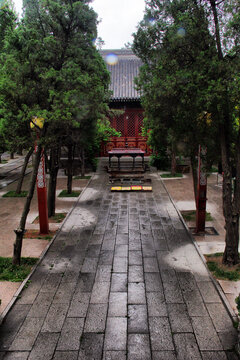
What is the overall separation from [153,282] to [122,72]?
871 inches

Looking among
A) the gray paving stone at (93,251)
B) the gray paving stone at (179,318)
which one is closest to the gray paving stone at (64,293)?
the gray paving stone at (93,251)

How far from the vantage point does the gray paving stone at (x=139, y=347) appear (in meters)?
4.05

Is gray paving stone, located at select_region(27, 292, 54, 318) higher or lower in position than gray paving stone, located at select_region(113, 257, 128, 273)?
lower

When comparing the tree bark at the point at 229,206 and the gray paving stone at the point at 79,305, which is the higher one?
A: the tree bark at the point at 229,206

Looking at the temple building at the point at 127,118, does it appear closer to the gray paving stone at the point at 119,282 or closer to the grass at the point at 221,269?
the grass at the point at 221,269

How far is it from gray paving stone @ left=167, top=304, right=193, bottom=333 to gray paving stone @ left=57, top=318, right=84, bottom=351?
4.99ft

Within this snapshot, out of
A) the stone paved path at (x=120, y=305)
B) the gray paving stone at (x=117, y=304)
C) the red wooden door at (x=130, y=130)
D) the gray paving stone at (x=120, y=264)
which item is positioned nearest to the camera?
the stone paved path at (x=120, y=305)

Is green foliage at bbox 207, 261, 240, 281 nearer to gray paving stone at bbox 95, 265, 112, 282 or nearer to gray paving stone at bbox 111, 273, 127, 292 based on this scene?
gray paving stone at bbox 111, 273, 127, 292

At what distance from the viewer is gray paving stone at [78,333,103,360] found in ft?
13.3

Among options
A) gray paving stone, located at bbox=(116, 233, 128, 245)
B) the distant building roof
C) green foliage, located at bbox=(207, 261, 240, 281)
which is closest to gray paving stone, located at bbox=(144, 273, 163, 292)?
green foliage, located at bbox=(207, 261, 240, 281)

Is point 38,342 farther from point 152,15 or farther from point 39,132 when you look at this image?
point 152,15

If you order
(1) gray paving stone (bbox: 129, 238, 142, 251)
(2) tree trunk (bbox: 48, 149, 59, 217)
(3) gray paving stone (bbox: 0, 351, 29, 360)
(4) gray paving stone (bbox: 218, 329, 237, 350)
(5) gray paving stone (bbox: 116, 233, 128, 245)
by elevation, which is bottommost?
(3) gray paving stone (bbox: 0, 351, 29, 360)

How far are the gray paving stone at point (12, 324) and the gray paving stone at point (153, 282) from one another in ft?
7.81

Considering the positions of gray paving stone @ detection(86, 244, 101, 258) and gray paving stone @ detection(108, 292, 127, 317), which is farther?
gray paving stone @ detection(86, 244, 101, 258)
